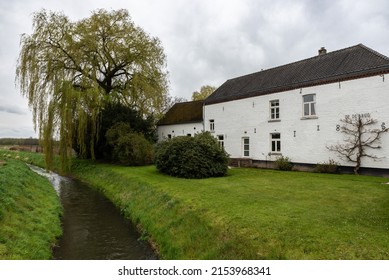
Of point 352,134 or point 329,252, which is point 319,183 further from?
point 329,252

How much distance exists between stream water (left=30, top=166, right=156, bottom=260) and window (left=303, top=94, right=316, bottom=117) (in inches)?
Result: 546

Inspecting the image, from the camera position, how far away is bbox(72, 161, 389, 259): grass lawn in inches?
239

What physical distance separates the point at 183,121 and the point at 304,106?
1494cm

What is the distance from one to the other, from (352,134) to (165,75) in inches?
705

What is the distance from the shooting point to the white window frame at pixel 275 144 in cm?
2075

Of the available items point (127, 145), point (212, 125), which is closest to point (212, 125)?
point (212, 125)

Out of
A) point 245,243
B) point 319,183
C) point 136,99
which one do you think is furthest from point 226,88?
point 245,243

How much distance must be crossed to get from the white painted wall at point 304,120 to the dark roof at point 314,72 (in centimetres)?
41

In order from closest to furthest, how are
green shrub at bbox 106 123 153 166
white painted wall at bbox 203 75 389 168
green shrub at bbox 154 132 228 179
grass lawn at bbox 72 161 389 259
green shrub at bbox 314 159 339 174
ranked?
1. grass lawn at bbox 72 161 389 259
2. white painted wall at bbox 203 75 389 168
3. green shrub at bbox 154 132 228 179
4. green shrub at bbox 314 159 339 174
5. green shrub at bbox 106 123 153 166

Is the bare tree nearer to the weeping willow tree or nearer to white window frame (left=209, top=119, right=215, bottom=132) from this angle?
white window frame (left=209, top=119, right=215, bottom=132)

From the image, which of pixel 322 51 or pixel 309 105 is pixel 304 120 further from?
pixel 322 51

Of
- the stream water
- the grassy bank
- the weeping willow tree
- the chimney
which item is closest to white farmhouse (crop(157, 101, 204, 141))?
the weeping willow tree

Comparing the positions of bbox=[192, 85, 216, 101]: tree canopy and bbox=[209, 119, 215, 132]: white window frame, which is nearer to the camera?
bbox=[209, 119, 215, 132]: white window frame

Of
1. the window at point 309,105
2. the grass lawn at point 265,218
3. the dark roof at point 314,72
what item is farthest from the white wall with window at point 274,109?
the grass lawn at point 265,218
